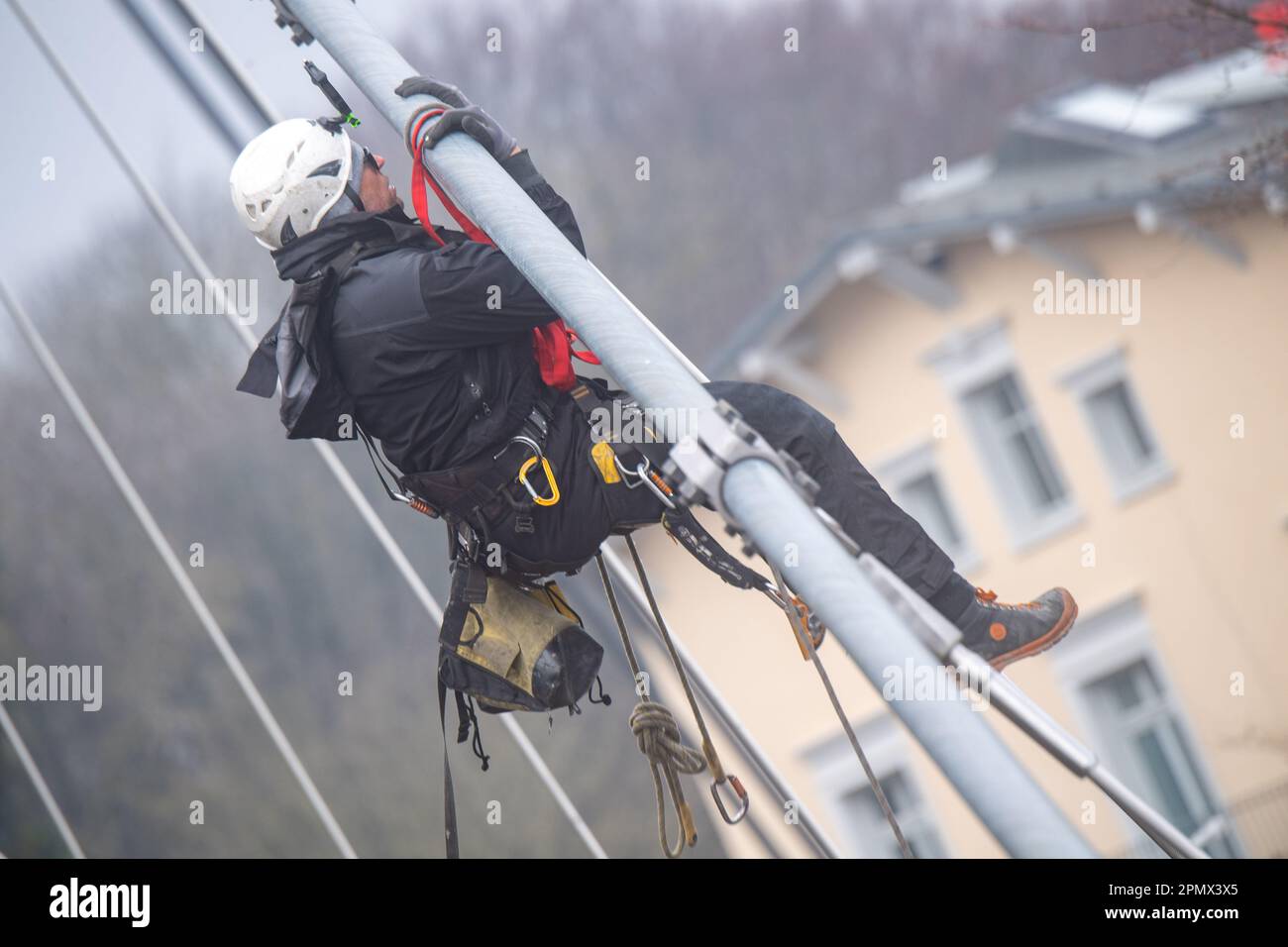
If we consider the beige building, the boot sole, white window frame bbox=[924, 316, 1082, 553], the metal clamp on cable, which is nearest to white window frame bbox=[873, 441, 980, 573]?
the beige building

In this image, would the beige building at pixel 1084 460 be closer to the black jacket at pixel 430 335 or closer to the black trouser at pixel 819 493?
the black trouser at pixel 819 493

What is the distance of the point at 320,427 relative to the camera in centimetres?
430

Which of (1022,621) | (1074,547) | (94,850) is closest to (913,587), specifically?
(1022,621)

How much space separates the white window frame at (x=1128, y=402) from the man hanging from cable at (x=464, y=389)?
390 inches

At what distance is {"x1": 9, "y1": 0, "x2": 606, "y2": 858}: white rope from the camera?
6.37 meters

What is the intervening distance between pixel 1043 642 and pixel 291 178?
2242mm

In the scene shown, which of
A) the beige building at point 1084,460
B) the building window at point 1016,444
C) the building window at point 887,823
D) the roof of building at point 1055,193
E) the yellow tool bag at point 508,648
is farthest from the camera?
the building window at point 887,823

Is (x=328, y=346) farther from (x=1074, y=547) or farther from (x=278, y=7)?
(x=1074, y=547)

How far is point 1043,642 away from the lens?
436cm

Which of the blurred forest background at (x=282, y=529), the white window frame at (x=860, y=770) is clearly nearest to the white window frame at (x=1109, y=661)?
the white window frame at (x=860, y=770)

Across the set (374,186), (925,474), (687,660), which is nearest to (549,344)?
(374,186)

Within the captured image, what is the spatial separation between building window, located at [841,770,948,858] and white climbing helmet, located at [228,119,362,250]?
11.7 m

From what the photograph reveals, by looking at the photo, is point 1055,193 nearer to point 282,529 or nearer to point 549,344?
point 549,344

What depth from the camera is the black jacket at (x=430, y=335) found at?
4.03m
